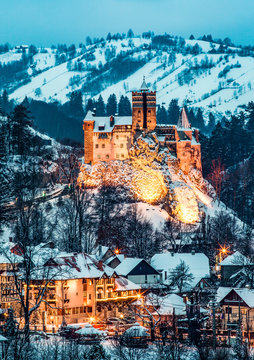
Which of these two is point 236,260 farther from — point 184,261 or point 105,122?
point 105,122

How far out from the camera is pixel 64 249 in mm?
101562

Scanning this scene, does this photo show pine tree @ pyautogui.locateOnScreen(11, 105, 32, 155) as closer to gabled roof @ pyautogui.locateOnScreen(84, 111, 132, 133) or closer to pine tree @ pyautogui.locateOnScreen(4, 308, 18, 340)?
gabled roof @ pyautogui.locateOnScreen(84, 111, 132, 133)

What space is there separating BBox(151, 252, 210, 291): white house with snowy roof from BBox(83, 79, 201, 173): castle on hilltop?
3244cm

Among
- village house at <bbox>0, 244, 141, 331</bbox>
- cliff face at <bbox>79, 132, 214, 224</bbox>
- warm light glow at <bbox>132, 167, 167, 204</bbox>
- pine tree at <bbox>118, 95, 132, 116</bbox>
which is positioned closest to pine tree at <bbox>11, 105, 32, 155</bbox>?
cliff face at <bbox>79, 132, 214, 224</bbox>

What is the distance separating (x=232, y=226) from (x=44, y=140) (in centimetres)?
4212

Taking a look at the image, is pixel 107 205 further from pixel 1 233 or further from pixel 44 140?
pixel 44 140

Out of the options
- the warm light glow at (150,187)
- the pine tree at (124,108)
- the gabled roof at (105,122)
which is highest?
the pine tree at (124,108)

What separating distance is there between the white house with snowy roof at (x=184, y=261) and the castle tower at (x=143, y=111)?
114 feet

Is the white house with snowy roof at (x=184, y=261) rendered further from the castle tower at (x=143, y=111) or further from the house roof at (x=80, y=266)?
the castle tower at (x=143, y=111)

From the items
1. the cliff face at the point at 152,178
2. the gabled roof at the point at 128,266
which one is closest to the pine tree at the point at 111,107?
the cliff face at the point at 152,178

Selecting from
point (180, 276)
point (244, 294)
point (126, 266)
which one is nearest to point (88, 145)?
point (126, 266)

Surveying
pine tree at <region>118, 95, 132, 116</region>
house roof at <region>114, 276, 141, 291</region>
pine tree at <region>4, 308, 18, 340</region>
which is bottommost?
pine tree at <region>4, 308, 18, 340</region>

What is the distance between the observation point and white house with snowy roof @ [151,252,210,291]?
312 feet

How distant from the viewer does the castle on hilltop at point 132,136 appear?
130 metres
